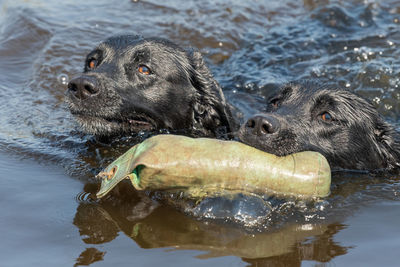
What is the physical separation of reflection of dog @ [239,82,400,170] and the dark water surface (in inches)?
9.3

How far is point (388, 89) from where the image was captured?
7.64m

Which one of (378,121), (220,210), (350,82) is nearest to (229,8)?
(350,82)

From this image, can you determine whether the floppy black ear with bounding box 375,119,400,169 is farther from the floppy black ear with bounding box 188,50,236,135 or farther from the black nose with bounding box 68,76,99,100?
the black nose with bounding box 68,76,99,100

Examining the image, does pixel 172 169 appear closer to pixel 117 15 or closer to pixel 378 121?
pixel 378 121

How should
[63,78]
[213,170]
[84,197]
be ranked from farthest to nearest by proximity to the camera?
[63,78] < [84,197] < [213,170]

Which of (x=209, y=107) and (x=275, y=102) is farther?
(x=209, y=107)

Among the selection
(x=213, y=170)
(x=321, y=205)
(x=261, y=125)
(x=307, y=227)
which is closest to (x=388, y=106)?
(x=321, y=205)

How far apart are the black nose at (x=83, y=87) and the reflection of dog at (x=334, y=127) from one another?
1650 mm

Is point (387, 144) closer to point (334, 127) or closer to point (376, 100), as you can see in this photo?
point (334, 127)

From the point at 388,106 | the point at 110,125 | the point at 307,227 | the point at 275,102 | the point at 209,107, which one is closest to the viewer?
the point at 307,227

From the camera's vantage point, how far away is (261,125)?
4.61m

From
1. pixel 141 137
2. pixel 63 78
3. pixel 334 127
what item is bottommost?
pixel 141 137

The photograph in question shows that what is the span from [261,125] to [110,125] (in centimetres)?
173

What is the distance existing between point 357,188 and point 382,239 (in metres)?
1.11
